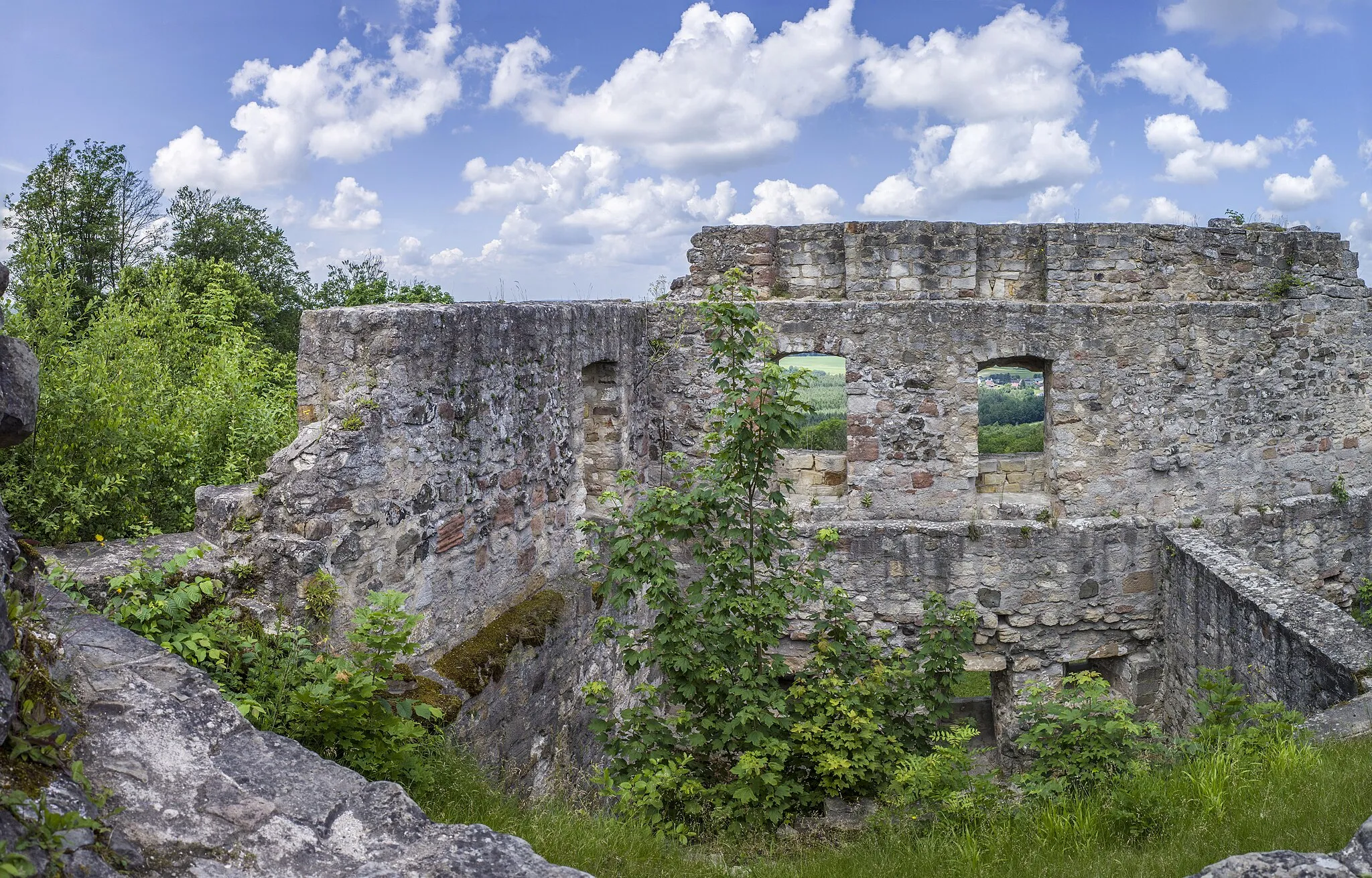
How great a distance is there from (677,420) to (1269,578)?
209 inches

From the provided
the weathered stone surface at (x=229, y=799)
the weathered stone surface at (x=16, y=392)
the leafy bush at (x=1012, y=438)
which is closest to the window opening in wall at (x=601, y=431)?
the weathered stone surface at (x=229, y=799)

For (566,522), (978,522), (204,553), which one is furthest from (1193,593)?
(204,553)

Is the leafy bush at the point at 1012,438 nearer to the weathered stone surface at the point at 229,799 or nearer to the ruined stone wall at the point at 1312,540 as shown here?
the ruined stone wall at the point at 1312,540

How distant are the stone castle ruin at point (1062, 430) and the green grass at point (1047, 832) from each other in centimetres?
259

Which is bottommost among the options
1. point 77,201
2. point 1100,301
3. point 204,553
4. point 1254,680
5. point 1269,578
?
point 1254,680

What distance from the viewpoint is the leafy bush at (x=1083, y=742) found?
4848mm

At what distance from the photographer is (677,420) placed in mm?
9062

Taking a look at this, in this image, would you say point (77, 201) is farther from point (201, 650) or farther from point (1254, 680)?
point (1254, 680)

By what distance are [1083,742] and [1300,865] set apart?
7.25ft

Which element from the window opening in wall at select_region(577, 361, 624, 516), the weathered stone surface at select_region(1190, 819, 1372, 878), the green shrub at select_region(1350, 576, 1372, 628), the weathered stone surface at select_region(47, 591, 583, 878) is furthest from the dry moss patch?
the green shrub at select_region(1350, 576, 1372, 628)

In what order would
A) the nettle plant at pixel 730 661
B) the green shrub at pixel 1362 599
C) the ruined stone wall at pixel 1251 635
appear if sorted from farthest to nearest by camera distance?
the green shrub at pixel 1362 599, the ruined stone wall at pixel 1251 635, the nettle plant at pixel 730 661

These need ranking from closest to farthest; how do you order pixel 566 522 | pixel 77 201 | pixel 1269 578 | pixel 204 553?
pixel 204 553, pixel 566 522, pixel 1269 578, pixel 77 201

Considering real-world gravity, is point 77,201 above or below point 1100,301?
above

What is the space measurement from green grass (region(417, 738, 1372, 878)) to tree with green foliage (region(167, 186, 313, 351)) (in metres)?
19.0
